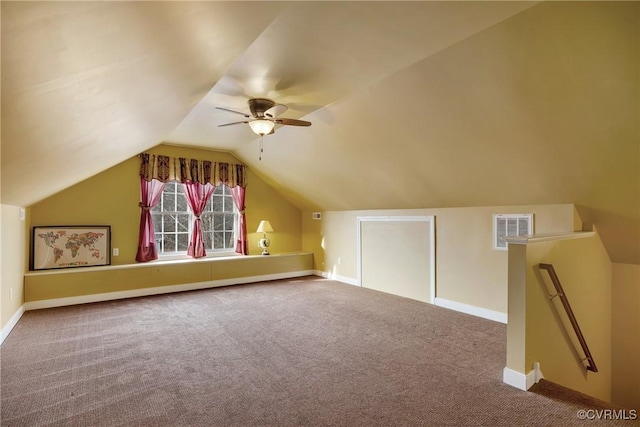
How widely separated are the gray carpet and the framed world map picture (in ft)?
2.66

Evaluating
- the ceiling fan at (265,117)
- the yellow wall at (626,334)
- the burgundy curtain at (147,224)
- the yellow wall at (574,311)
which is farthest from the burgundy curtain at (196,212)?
the yellow wall at (626,334)

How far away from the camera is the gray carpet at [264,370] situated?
2.11 m

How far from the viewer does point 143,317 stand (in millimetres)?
4129

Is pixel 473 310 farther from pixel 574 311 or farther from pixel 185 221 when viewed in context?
pixel 185 221

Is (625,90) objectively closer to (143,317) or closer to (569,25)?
(569,25)

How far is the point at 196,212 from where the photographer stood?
5973 millimetres

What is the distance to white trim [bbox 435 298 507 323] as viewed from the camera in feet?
13.0

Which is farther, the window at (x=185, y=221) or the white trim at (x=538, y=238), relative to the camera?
the window at (x=185, y=221)

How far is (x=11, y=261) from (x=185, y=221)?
2659 mm

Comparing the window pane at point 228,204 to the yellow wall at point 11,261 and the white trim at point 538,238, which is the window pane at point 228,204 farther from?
the white trim at point 538,238

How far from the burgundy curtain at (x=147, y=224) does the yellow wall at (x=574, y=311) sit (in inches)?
211

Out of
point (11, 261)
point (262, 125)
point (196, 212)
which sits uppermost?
point (262, 125)

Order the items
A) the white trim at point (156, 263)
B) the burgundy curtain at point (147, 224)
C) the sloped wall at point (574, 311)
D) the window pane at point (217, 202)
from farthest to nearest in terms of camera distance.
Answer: the window pane at point (217, 202) < the burgundy curtain at point (147, 224) < the white trim at point (156, 263) < the sloped wall at point (574, 311)

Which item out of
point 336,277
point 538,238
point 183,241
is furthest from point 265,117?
point 336,277
